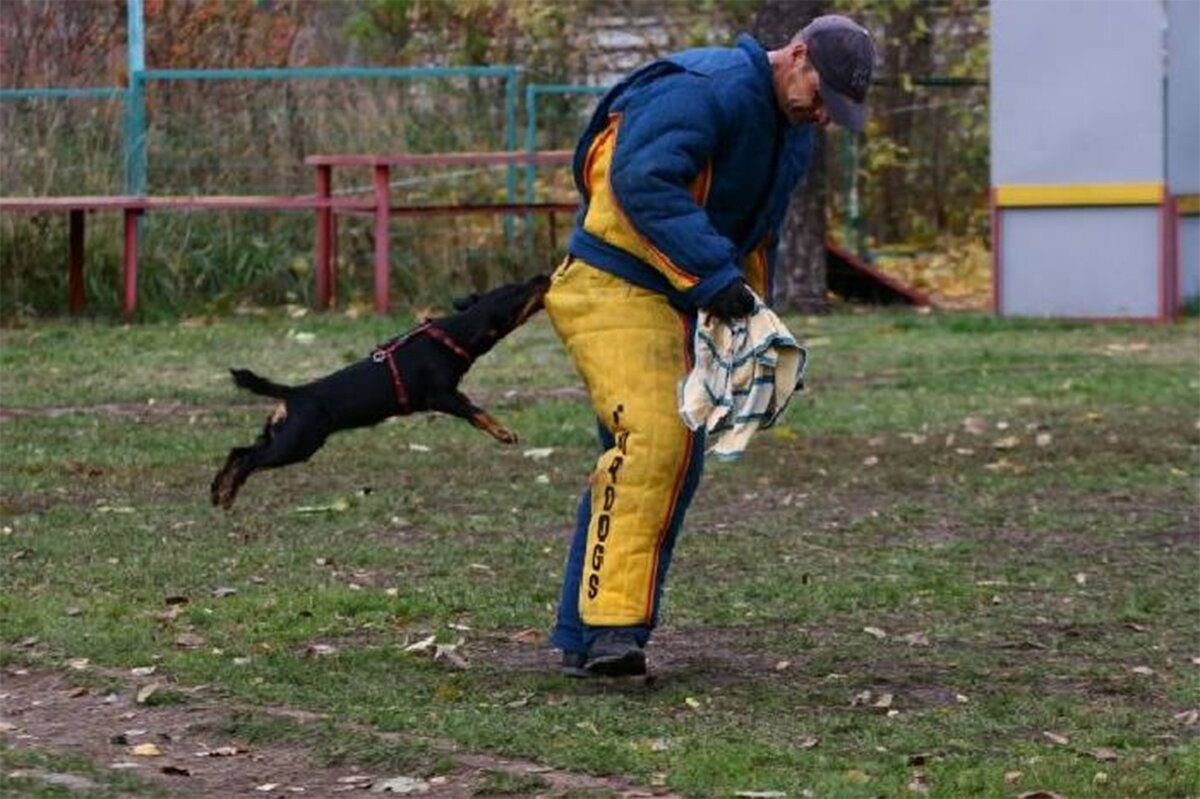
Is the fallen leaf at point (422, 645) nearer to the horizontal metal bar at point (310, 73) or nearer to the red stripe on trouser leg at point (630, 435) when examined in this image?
the red stripe on trouser leg at point (630, 435)

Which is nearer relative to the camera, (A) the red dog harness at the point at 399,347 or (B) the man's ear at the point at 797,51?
(B) the man's ear at the point at 797,51

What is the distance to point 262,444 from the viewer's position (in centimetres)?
695

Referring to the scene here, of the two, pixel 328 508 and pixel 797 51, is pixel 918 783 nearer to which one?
pixel 797 51

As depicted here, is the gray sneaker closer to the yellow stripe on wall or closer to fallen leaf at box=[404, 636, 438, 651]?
fallen leaf at box=[404, 636, 438, 651]

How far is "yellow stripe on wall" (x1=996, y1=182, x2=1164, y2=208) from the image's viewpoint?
1767 cm

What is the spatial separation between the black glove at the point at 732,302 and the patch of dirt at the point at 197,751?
1275 millimetres

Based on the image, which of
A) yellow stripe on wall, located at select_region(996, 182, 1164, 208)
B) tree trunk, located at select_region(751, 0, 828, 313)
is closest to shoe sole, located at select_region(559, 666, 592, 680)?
yellow stripe on wall, located at select_region(996, 182, 1164, 208)

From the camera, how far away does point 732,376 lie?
650 cm

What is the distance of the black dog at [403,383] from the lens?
6.79 m

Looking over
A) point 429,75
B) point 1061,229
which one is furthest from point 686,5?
point 1061,229

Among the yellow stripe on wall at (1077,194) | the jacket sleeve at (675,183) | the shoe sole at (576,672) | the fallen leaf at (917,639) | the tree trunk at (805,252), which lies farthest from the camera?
the tree trunk at (805,252)

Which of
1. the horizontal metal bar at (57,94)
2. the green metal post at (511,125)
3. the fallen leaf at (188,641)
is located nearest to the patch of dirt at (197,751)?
the fallen leaf at (188,641)

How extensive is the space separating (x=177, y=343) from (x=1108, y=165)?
6.24m

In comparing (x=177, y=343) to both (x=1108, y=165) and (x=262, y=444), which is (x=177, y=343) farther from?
(x=262, y=444)
